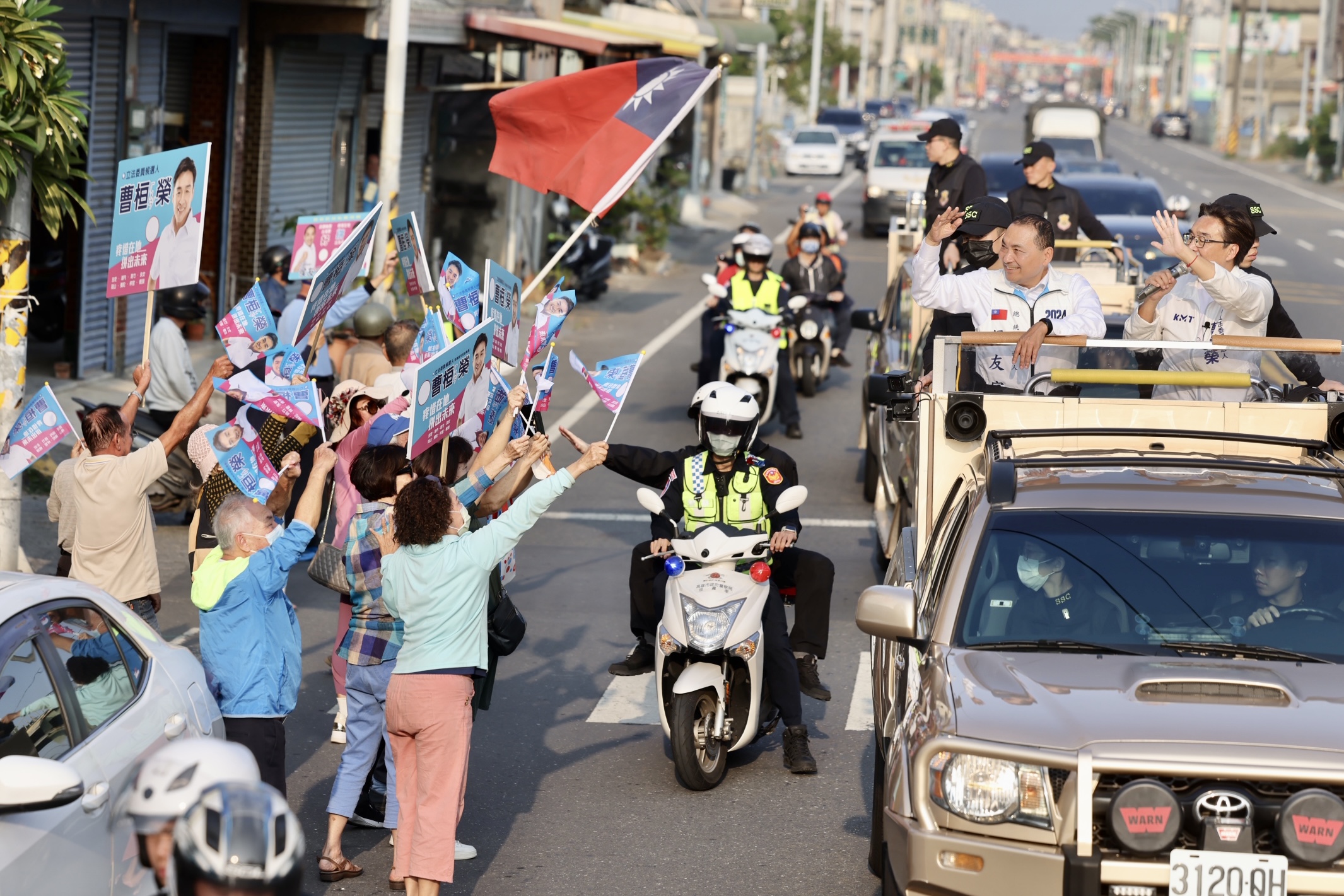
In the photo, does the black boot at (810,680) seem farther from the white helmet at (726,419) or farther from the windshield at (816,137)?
the windshield at (816,137)

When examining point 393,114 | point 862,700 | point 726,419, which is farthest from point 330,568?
point 393,114

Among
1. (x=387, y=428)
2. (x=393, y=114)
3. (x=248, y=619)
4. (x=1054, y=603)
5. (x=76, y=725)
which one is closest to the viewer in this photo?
(x=76, y=725)

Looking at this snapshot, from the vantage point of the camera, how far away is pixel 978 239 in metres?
8.97

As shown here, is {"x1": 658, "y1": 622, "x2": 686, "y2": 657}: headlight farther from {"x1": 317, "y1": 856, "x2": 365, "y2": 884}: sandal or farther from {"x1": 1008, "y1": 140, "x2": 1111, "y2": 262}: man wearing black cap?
{"x1": 1008, "y1": 140, "x2": 1111, "y2": 262}: man wearing black cap

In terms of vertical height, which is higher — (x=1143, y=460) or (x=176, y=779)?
(x=1143, y=460)

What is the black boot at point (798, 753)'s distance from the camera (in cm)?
792

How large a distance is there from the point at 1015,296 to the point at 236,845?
236 inches

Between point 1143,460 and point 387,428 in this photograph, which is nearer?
point 1143,460

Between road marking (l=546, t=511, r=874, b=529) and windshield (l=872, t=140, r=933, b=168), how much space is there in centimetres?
2455

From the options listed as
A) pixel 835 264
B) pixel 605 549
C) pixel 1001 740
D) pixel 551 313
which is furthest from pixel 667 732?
pixel 835 264

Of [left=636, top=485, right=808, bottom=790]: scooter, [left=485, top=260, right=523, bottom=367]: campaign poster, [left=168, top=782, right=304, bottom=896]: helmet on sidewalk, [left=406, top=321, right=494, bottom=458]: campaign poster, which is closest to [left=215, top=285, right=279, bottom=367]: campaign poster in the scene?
[left=485, top=260, right=523, bottom=367]: campaign poster

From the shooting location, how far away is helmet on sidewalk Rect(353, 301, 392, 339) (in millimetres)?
11125

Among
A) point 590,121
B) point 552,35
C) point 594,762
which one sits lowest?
point 594,762

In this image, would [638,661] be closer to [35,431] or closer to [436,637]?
[436,637]
